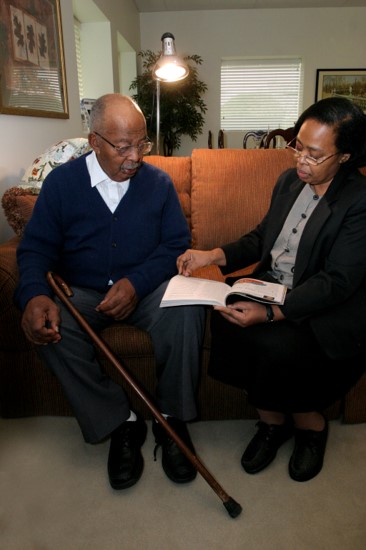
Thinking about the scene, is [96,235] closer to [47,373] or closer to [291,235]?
[47,373]

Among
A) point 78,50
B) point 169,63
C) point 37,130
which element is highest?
point 78,50

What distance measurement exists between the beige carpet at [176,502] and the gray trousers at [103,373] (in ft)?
0.53

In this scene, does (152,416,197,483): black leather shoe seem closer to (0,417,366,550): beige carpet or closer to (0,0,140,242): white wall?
(0,417,366,550): beige carpet

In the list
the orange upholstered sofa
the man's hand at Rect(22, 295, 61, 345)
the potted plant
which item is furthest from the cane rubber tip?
the potted plant

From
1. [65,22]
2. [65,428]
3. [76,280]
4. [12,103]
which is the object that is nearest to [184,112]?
[65,22]

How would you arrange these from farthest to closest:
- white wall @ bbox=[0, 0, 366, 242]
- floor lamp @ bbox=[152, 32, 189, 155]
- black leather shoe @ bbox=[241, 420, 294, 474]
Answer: white wall @ bbox=[0, 0, 366, 242] → floor lamp @ bbox=[152, 32, 189, 155] → black leather shoe @ bbox=[241, 420, 294, 474]

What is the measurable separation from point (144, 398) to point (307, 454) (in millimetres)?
527

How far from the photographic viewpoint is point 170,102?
4656mm

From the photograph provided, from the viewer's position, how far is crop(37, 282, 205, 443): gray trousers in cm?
122

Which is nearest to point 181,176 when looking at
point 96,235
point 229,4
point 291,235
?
point 96,235

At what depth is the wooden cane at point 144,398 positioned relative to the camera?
1.08 meters

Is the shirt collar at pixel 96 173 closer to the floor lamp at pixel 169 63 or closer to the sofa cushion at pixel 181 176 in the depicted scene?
the sofa cushion at pixel 181 176

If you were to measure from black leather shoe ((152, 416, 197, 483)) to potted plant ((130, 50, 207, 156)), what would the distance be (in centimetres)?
394

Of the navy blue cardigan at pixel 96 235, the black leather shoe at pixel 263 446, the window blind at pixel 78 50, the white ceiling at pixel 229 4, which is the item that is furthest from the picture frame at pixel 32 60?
the white ceiling at pixel 229 4
